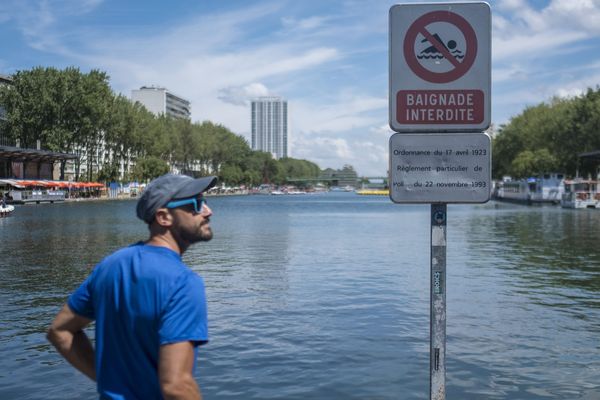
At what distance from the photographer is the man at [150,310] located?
310 centimetres

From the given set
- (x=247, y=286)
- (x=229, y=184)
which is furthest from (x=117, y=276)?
(x=229, y=184)

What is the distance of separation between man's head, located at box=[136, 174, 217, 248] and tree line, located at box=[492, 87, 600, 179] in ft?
312

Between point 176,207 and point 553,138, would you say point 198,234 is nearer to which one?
point 176,207

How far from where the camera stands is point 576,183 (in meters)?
87.2

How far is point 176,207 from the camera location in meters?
3.47

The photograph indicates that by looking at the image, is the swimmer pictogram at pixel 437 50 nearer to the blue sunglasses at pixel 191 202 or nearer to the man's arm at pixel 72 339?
the blue sunglasses at pixel 191 202

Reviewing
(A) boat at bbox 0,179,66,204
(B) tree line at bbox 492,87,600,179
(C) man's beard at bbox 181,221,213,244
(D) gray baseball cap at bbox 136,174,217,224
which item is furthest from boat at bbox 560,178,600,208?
(D) gray baseball cap at bbox 136,174,217,224

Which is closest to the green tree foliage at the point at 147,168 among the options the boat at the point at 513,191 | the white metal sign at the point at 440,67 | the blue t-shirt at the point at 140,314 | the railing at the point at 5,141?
the railing at the point at 5,141

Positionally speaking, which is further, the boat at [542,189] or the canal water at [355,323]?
the boat at [542,189]

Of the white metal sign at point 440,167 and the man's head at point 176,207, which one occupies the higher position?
the white metal sign at point 440,167

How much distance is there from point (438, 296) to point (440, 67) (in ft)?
5.14

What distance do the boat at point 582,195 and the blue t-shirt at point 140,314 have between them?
8492 cm

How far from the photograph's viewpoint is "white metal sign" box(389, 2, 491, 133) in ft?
15.6

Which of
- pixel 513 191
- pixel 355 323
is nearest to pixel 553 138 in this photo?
pixel 513 191
